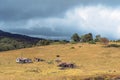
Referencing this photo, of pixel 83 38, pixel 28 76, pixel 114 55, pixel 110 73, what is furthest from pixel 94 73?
pixel 83 38

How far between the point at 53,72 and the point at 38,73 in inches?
106

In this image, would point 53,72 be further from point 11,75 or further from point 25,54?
point 25,54

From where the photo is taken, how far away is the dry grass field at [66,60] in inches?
2147

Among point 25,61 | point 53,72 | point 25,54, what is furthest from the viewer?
point 25,54

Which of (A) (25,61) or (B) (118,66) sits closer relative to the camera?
(B) (118,66)

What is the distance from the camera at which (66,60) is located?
7869 centimetres

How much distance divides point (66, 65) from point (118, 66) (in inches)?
429

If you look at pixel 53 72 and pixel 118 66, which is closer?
pixel 53 72

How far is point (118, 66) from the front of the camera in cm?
6769

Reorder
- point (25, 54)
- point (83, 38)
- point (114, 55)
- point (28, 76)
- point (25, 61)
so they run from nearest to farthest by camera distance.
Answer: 1. point (28, 76)
2. point (25, 61)
3. point (114, 55)
4. point (25, 54)
5. point (83, 38)

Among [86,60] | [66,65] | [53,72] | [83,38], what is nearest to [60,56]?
[86,60]

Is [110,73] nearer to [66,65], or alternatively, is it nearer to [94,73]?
[94,73]

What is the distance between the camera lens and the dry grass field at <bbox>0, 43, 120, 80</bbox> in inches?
2147

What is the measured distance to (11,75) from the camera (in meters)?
54.4
